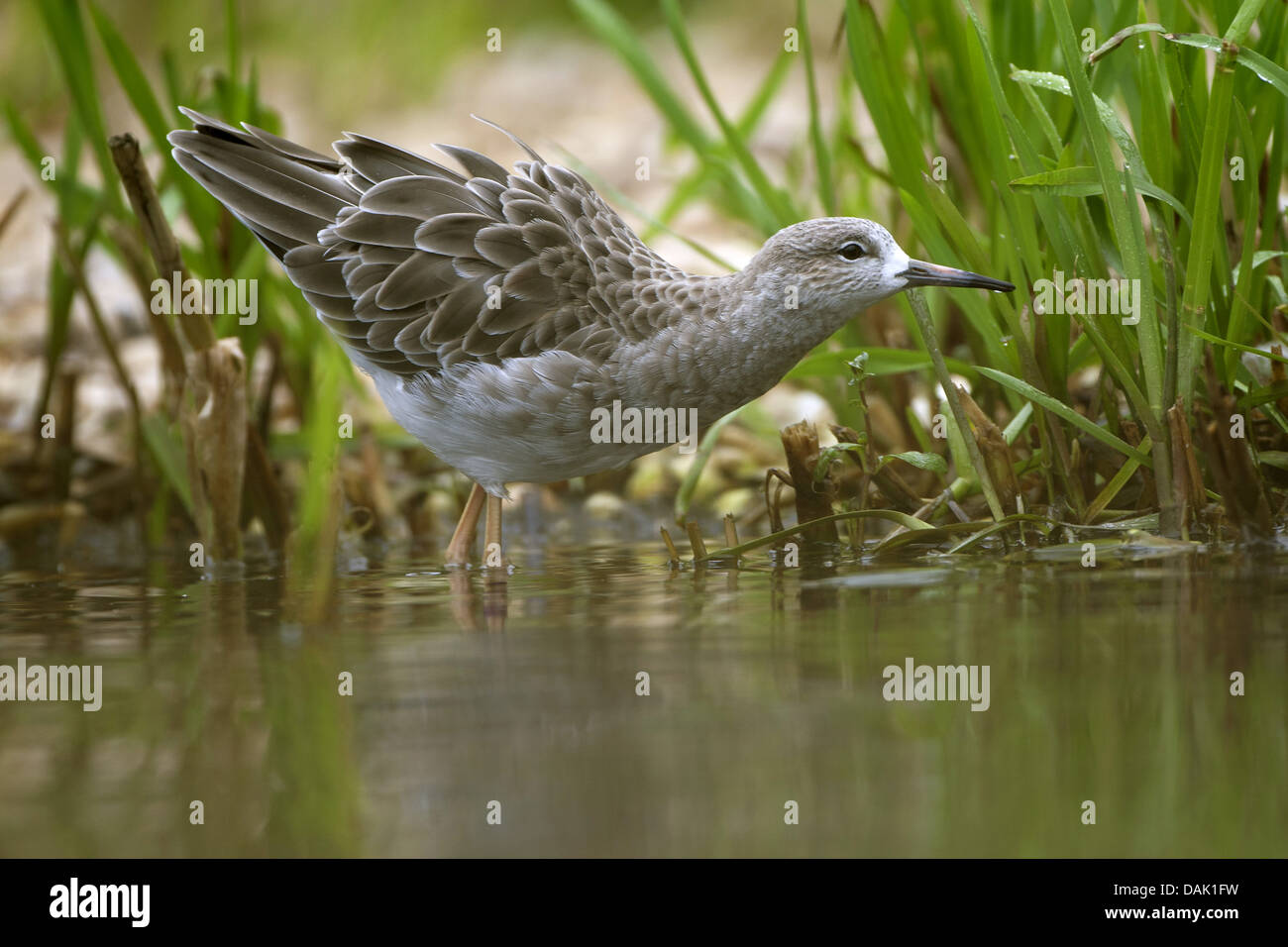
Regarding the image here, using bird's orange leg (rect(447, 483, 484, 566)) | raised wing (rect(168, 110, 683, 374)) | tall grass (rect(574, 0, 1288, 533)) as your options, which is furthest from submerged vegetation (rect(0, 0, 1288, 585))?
bird's orange leg (rect(447, 483, 484, 566))

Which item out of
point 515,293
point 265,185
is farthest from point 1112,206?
point 265,185

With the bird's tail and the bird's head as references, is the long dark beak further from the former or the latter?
the bird's tail

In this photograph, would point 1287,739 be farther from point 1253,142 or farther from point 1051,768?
point 1253,142

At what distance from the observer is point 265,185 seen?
220 inches

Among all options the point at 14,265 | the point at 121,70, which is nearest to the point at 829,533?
the point at 121,70

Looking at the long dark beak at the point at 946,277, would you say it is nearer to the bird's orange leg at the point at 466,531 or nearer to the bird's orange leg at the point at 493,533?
the bird's orange leg at the point at 493,533

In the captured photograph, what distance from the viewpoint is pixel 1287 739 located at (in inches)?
106

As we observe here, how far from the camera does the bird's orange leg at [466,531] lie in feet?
18.8

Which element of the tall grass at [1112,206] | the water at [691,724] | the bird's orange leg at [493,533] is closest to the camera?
the water at [691,724]

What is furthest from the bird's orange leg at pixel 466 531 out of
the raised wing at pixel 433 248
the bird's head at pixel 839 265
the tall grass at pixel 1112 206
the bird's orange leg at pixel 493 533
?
the bird's head at pixel 839 265

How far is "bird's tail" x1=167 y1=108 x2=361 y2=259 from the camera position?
5.60 metres

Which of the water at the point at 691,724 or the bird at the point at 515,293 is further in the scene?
the bird at the point at 515,293

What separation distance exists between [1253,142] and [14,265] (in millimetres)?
9876

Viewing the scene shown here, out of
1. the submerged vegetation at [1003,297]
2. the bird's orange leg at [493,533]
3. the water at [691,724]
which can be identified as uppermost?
the submerged vegetation at [1003,297]
